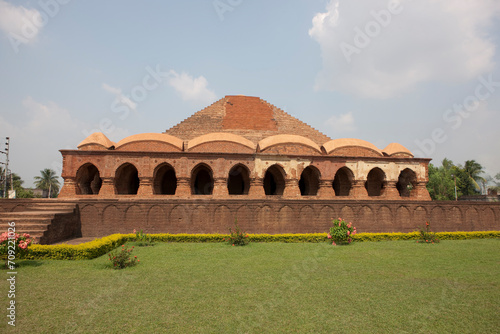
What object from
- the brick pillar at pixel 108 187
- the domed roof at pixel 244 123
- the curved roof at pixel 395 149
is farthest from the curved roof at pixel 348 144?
the brick pillar at pixel 108 187

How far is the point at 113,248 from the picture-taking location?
396 inches

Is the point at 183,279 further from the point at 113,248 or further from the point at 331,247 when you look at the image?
the point at 331,247

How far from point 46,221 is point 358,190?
14343 mm

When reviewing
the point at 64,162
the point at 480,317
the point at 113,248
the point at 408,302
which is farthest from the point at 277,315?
the point at 64,162

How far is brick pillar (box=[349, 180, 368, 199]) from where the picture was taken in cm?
1571

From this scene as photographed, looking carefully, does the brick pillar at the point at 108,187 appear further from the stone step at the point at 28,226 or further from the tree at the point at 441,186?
the tree at the point at 441,186

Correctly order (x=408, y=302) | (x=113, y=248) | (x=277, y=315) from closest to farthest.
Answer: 1. (x=277, y=315)
2. (x=408, y=302)
3. (x=113, y=248)

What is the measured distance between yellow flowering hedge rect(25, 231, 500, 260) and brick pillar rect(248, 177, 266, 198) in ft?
10.2

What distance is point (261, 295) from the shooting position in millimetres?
5070

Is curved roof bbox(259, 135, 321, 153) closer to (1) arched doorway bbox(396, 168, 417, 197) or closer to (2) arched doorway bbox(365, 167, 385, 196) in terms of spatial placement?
(2) arched doorway bbox(365, 167, 385, 196)

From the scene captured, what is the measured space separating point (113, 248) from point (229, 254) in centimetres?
428

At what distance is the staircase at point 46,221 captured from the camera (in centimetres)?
976

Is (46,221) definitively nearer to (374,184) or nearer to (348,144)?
(348,144)

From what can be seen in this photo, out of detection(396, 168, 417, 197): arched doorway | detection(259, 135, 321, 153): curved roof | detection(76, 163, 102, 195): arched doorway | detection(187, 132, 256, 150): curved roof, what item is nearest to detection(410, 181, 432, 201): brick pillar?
detection(396, 168, 417, 197): arched doorway
